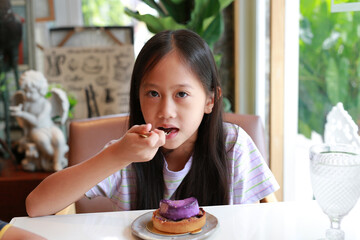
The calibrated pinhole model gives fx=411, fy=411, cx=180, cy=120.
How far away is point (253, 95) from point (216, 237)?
5.34 feet

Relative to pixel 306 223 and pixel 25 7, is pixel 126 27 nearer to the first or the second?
pixel 25 7

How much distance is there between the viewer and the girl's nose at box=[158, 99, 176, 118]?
0.98m

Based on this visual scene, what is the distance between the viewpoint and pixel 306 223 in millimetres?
797

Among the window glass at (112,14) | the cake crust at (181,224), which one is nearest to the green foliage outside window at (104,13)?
the window glass at (112,14)

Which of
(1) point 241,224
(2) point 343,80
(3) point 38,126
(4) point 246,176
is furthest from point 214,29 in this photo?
(1) point 241,224

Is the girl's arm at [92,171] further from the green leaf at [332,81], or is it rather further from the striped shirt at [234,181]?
the green leaf at [332,81]

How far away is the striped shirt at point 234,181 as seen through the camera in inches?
47.0

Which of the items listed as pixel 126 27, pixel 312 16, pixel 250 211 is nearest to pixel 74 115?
pixel 126 27

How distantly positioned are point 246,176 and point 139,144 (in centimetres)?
48

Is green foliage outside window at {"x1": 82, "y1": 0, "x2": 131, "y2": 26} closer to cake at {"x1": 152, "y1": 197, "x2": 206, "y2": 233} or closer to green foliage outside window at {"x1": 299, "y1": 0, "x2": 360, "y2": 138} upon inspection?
green foliage outside window at {"x1": 299, "y1": 0, "x2": 360, "y2": 138}

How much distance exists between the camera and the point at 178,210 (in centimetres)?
77

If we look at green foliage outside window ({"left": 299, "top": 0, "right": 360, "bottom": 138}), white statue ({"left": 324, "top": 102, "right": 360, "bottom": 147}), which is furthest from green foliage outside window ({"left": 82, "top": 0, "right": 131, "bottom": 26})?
white statue ({"left": 324, "top": 102, "right": 360, "bottom": 147})

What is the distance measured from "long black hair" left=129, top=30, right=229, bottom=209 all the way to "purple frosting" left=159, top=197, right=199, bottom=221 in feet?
1.30

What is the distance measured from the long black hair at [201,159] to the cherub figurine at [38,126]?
4.04 feet
